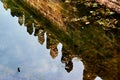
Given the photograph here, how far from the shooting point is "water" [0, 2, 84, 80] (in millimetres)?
14789

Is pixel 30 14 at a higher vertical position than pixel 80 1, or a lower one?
lower

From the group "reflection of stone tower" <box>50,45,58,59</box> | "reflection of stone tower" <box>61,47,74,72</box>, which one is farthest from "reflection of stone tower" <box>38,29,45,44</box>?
"reflection of stone tower" <box>61,47,74,72</box>

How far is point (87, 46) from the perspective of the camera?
53.3ft

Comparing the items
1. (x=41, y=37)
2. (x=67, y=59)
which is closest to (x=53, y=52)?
(x=67, y=59)

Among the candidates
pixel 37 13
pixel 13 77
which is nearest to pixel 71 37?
pixel 13 77

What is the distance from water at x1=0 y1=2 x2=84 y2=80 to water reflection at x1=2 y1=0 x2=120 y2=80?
6.0 inches

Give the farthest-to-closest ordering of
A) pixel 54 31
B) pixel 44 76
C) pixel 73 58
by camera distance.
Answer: pixel 54 31 → pixel 73 58 → pixel 44 76

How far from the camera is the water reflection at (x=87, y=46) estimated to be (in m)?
14.3

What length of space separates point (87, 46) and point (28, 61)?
9.40ft

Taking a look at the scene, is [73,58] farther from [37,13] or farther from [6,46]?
[37,13]

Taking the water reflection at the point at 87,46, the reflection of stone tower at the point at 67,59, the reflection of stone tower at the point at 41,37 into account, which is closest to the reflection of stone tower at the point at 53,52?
the water reflection at the point at 87,46

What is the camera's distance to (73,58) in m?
15.8

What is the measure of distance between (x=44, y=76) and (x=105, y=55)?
278 cm

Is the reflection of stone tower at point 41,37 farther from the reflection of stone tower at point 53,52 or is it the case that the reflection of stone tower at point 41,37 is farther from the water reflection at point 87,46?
the reflection of stone tower at point 53,52
